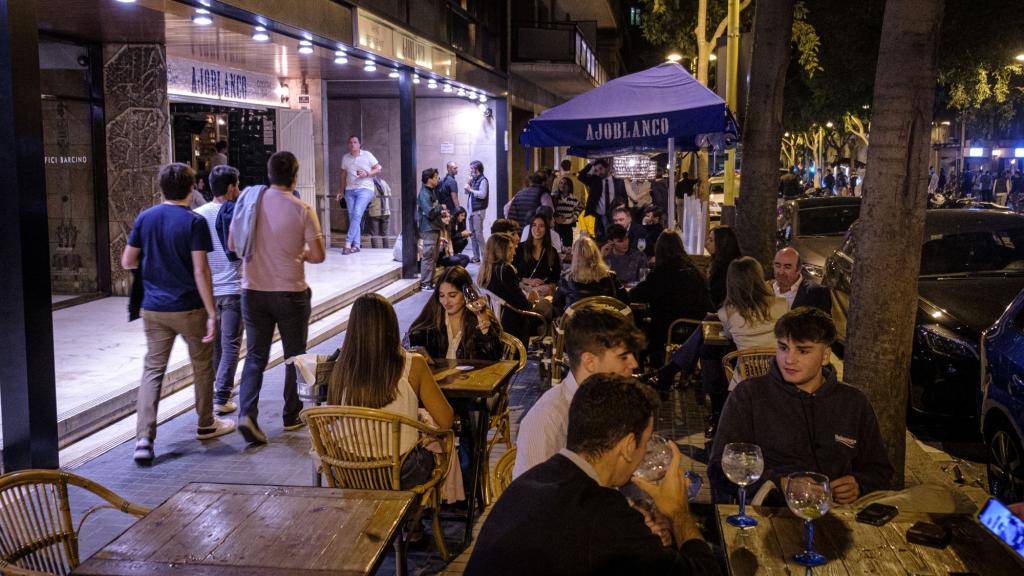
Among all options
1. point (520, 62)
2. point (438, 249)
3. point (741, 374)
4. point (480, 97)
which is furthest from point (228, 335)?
point (520, 62)

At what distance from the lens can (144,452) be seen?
7.23 metres

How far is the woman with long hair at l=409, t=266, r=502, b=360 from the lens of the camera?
697 cm

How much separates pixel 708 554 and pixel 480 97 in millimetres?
20757

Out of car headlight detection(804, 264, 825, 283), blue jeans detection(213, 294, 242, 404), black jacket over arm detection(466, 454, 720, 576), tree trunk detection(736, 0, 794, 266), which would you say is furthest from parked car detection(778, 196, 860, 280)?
black jacket over arm detection(466, 454, 720, 576)

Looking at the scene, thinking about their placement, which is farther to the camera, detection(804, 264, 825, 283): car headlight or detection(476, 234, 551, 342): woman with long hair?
detection(804, 264, 825, 283): car headlight

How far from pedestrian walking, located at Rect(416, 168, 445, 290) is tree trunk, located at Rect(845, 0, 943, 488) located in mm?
10406

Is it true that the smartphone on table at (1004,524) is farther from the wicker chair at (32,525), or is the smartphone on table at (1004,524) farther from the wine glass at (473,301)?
the wine glass at (473,301)

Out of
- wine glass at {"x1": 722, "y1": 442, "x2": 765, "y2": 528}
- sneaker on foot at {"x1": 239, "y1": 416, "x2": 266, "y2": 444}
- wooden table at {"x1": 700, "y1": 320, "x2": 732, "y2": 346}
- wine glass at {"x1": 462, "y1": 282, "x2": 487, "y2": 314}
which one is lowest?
sneaker on foot at {"x1": 239, "y1": 416, "x2": 266, "y2": 444}

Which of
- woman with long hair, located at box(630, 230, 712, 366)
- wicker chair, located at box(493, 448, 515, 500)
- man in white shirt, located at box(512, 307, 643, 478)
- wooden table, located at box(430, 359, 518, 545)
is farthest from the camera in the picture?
woman with long hair, located at box(630, 230, 712, 366)

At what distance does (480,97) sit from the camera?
23172 mm

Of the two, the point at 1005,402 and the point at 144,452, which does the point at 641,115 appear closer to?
the point at 1005,402

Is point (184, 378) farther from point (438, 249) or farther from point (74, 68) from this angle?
point (438, 249)

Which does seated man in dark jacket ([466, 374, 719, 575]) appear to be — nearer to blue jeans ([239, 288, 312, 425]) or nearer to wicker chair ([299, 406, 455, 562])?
wicker chair ([299, 406, 455, 562])

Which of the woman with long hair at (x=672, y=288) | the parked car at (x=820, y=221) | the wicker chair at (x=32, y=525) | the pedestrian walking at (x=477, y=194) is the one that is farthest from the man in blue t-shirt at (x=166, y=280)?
the pedestrian walking at (x=477, y=194)
